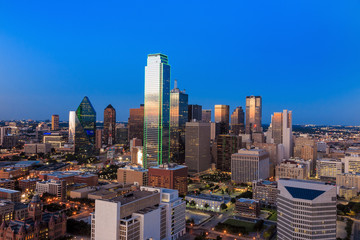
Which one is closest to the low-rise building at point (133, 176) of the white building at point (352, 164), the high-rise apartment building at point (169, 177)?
the high-rise apartment building at point (169, 177)

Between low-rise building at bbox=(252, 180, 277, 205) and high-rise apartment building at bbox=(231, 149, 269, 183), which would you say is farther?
high-rise apartment building at bbox=(231, 149, 269, 183)

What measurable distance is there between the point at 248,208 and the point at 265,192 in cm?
1437

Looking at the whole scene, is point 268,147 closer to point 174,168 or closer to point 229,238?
point 174,168

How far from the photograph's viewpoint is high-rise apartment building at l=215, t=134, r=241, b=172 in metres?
134

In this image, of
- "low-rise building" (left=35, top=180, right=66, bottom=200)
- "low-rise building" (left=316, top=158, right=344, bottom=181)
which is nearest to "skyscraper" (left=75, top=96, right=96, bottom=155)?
"low-rise building" (left=35, top=180, right=66, bottom=200)

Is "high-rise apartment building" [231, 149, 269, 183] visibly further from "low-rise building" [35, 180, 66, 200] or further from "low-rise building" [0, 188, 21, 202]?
"low-rise building" [0, 188, 21, 202]

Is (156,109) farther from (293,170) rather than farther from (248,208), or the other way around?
(248,208)

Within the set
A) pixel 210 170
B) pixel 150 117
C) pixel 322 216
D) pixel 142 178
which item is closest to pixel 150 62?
pixel 150 117

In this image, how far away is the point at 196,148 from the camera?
131250mm

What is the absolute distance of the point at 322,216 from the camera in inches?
1662

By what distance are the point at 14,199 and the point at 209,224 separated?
151 feet

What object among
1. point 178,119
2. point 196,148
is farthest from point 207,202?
point 178,119

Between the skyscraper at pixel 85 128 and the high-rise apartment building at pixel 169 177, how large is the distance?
308ft

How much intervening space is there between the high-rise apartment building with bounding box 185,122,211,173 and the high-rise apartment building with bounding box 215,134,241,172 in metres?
5.80
